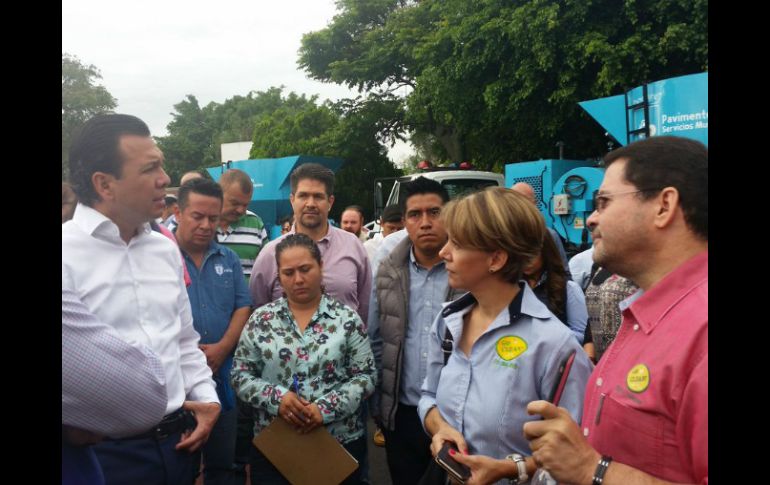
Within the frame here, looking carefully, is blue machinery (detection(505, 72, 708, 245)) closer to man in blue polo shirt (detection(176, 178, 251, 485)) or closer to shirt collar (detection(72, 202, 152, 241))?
man in blue polo shirt (detection(176, 178, 251, 485))

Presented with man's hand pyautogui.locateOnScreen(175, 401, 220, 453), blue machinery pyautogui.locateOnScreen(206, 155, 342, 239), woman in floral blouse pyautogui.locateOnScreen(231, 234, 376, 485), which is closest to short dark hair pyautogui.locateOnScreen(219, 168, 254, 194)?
woman in floral blouse pyautogui.locateOnScreen(231, 234, 376, 485)

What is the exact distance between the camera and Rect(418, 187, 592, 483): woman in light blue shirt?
5.83 feet

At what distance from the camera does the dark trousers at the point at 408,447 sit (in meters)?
2.64

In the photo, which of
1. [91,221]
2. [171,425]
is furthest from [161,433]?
[91,221]

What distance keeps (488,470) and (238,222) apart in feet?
8.74

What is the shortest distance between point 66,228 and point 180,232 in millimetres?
1540

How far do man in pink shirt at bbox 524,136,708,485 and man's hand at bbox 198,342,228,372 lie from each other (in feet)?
6.73

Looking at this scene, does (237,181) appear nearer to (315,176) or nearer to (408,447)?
(315,176)

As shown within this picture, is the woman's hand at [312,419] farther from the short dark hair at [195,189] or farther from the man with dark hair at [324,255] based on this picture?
the short dark hair at [195,189]

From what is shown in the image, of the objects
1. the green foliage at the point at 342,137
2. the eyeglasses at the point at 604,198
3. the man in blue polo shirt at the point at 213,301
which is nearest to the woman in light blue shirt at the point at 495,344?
the eyeglasses at the point at 604,198

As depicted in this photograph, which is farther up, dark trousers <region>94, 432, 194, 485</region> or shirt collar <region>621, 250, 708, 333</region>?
shirt collar <region>621, 250, 708, 333</region>

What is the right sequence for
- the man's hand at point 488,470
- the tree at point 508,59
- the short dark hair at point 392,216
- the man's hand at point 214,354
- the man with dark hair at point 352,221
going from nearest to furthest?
the man's hand at point 488,470, the man's hand at point 214,354, the short dark hair at point 392,216, the man with dark hair at point 352,221, the tree at point 508,59

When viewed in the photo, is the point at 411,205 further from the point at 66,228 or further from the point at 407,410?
the point at 66,228

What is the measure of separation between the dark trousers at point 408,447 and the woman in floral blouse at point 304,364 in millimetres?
179
